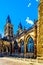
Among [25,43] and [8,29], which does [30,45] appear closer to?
[25,43]

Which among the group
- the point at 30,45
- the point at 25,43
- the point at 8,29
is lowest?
the point at 30,45

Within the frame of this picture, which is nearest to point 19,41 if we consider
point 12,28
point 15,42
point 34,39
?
point 15,42

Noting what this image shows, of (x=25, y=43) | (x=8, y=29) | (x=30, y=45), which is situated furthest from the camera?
(x=8, y=29)

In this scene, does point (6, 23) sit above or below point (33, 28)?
above

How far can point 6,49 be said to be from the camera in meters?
42.6

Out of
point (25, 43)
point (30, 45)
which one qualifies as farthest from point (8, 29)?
point (30, 45)

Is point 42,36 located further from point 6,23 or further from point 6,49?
point 6,23

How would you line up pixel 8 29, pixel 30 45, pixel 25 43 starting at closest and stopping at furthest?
pixel 30 45
pixel 25 43
pixel 8 29

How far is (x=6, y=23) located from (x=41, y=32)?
49.3 metres

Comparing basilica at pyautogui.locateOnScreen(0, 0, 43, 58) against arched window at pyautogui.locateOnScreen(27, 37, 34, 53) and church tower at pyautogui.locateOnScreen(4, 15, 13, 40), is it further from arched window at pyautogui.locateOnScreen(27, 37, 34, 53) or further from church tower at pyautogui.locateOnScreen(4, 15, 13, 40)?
church tower at pyautogui.locateOnScreen(4, 15, 13, 40)

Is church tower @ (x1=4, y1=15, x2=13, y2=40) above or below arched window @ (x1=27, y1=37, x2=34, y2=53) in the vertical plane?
above

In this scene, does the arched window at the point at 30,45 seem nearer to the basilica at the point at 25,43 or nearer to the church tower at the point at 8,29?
the basilica at the point at 25,43

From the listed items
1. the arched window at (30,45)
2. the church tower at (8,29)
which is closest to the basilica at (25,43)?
the arched window at (30,45)

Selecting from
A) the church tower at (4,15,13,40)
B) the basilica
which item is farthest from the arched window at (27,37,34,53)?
the church tower at (4,15,13,40)
